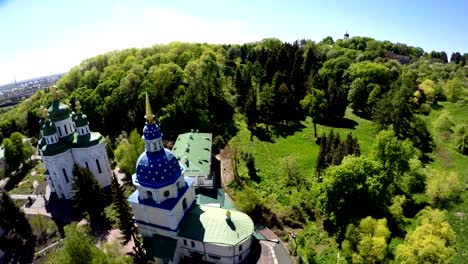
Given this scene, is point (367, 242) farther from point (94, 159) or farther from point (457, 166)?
point (94, 159)

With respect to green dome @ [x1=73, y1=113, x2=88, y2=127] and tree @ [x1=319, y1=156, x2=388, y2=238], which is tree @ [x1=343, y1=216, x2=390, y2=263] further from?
green dome @ [x1=73, y1=113, x2=88, y2=127]

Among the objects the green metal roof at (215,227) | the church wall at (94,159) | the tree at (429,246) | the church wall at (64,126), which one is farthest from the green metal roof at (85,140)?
the tree at (429,246)

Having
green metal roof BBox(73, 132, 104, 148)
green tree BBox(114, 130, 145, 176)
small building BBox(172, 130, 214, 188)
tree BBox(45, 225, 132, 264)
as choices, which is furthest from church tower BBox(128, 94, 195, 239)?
green metal roof BBox(73, 132, 104, 148)

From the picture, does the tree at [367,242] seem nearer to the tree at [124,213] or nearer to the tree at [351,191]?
the tree at [351,191]

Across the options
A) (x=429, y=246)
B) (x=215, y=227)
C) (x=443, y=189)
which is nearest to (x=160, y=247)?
(x=215, y=227)

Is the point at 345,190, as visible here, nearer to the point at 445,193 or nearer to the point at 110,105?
the point at 445,193

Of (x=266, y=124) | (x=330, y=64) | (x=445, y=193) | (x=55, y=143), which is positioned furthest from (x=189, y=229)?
(x=330, y=64)
